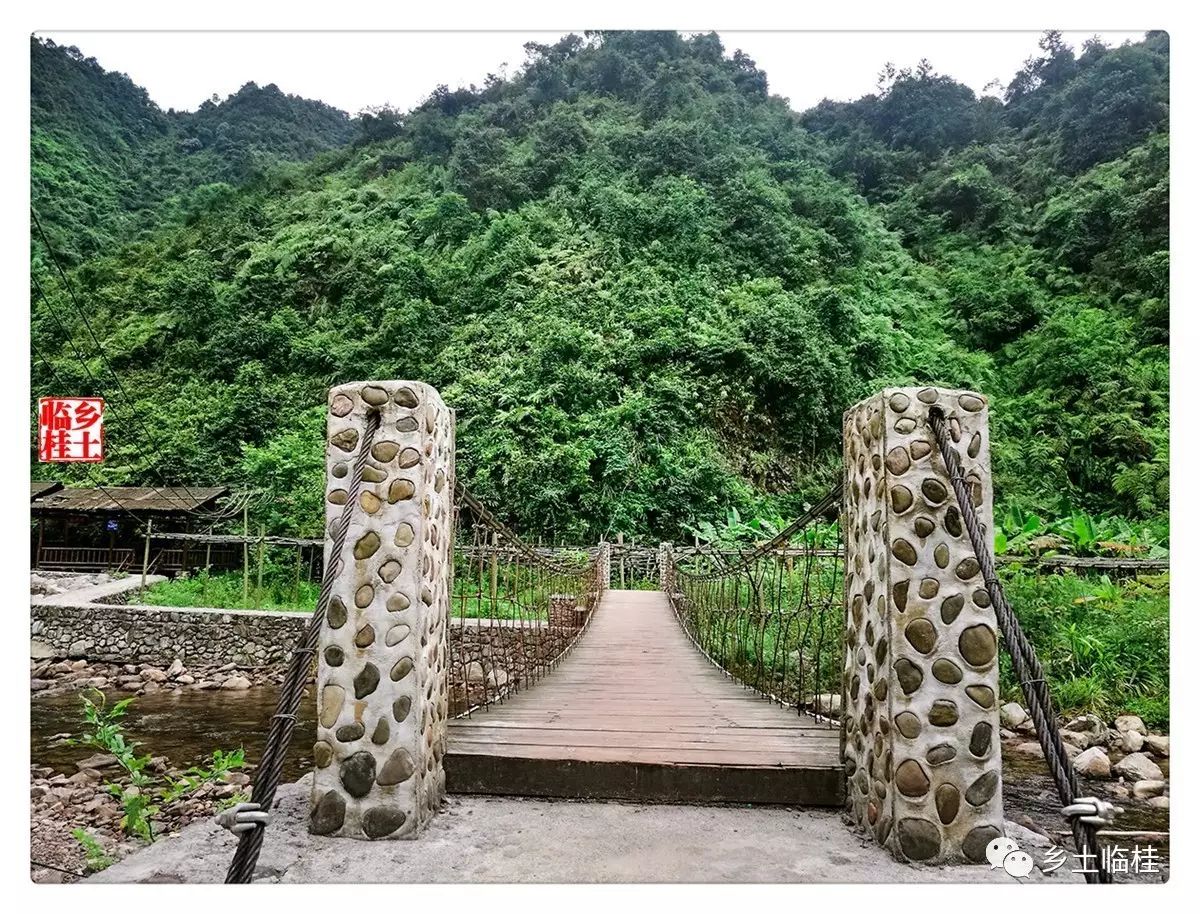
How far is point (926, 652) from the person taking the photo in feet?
5.47

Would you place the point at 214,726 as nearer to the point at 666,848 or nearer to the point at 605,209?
the point at 666,848

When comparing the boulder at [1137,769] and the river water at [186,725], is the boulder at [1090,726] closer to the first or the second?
the boulder at [1137,769]

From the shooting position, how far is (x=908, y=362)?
14289 millimetres

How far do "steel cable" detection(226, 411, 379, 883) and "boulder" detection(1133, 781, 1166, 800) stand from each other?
384 centimetres

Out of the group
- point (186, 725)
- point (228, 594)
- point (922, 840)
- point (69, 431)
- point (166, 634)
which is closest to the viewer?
point (922, 840)

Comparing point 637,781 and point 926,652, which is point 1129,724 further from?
point 637,781

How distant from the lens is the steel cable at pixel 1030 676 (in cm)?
134

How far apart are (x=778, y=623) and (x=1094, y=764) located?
7.10 ft

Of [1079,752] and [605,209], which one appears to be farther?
[605,209]

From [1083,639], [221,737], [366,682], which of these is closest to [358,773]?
[366,682]

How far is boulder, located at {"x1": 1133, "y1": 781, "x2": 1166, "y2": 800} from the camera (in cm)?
337

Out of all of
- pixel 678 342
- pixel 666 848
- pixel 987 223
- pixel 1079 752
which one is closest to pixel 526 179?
pixel 678 342

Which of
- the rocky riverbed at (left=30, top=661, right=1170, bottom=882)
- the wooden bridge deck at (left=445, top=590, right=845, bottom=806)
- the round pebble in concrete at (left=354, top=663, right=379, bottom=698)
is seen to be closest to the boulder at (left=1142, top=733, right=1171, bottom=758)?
the rocky riverbed at (left=30, top=661, right=1170, bottom=882)

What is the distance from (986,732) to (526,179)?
17.5m
